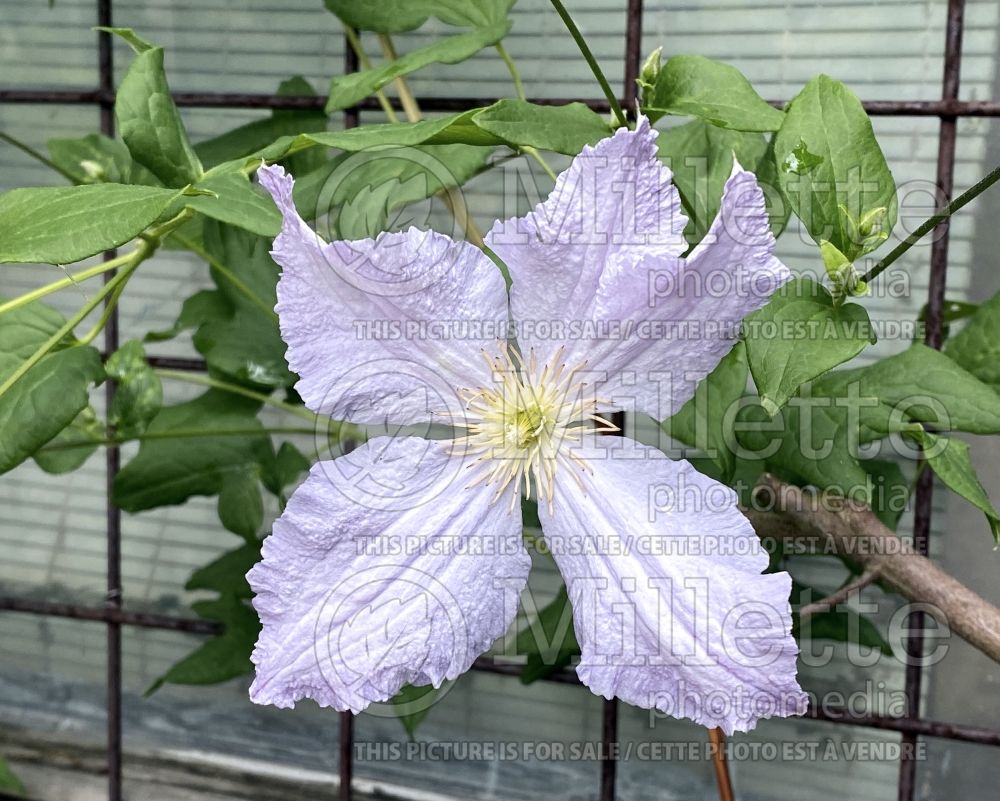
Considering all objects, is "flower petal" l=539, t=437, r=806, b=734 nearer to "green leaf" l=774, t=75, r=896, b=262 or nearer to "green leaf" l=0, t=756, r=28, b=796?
"green leaf" l=774, t=75, r=896, b=262

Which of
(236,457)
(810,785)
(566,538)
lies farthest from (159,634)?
(566,538)

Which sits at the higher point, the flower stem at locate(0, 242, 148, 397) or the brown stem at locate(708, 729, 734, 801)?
the flower stem at locate(0, 242, 148, 397)

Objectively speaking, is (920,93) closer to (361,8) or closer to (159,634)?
(361,8)

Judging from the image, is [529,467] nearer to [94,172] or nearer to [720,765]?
[720,765]

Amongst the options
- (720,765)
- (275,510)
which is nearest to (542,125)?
(720,765)

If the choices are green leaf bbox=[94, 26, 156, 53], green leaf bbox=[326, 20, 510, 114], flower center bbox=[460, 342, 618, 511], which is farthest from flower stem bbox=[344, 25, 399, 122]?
flower center bbox=[460, 342, 618, 511]

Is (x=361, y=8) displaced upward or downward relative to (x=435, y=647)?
upward
